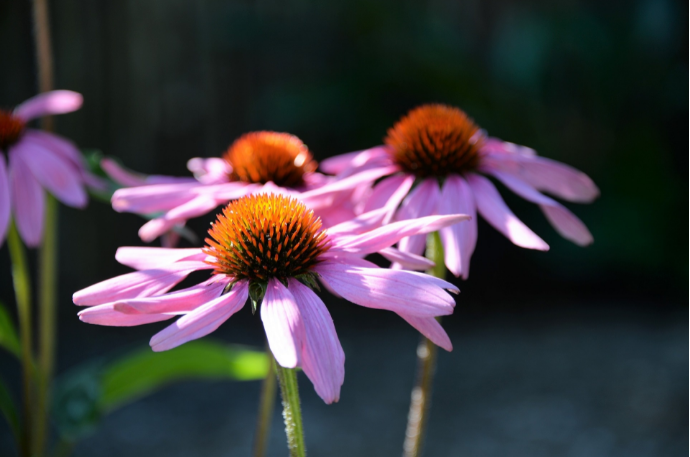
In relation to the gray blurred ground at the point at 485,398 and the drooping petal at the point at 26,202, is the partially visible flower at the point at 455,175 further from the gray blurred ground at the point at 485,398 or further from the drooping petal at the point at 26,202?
the gray blurred ground at the point at 485,398

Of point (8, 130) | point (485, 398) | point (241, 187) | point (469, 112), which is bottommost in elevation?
point (485, 398)

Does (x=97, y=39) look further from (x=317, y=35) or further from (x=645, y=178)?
(x=645, y=178)

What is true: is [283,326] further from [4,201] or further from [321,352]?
[4,201]

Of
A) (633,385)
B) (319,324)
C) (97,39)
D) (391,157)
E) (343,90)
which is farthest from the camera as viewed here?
(343,90)

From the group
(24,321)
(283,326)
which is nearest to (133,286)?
(283,326)

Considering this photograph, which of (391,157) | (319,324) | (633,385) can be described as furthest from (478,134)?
(633,385)

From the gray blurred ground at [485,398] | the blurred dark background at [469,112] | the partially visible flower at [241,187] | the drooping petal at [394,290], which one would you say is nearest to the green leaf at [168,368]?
the partially visible flower at [241,187]

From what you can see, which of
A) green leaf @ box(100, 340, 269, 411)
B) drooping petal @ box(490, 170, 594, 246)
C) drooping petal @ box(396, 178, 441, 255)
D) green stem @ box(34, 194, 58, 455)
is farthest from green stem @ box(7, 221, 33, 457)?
drooping petal @ box(490, 170, 594, 246)
